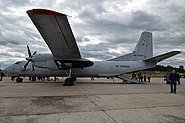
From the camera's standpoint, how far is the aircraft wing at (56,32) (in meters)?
8.55

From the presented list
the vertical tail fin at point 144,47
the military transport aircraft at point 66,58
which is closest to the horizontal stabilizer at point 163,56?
the military transport aircraft at point 66,58

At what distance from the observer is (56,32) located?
10.8 meters

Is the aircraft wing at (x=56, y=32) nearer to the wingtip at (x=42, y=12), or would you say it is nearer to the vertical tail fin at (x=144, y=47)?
the wingtip at (x=42, y=12)

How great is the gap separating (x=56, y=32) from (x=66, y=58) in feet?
17.0

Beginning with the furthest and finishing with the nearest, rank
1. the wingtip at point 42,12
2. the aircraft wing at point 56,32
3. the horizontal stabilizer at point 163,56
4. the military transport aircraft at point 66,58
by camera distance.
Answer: the horizontal stabilizer at point 163,56
the military transport aircraft at point 66,58
the aircraft wing at point 56,32
the wingtip at point 42,12

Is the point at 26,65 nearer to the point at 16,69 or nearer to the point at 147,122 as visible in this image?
the point at 16,69

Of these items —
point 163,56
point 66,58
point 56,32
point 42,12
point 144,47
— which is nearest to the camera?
point 42,12

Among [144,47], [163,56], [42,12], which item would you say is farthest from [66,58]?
[163,56]

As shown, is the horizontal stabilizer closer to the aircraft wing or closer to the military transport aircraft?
the military transport aircraft

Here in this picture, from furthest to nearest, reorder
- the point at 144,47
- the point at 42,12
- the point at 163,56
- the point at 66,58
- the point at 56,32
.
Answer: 1. the point at 144,47
2. the point at 163,56
3. the point at 66,58
4. the point at 56,32
5. the point at 42,12

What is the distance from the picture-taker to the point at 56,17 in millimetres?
8844

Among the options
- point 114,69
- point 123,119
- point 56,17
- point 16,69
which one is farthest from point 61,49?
point 123,119

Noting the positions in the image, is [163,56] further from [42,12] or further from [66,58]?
[42,12]

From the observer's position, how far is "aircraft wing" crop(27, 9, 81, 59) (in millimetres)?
8547
